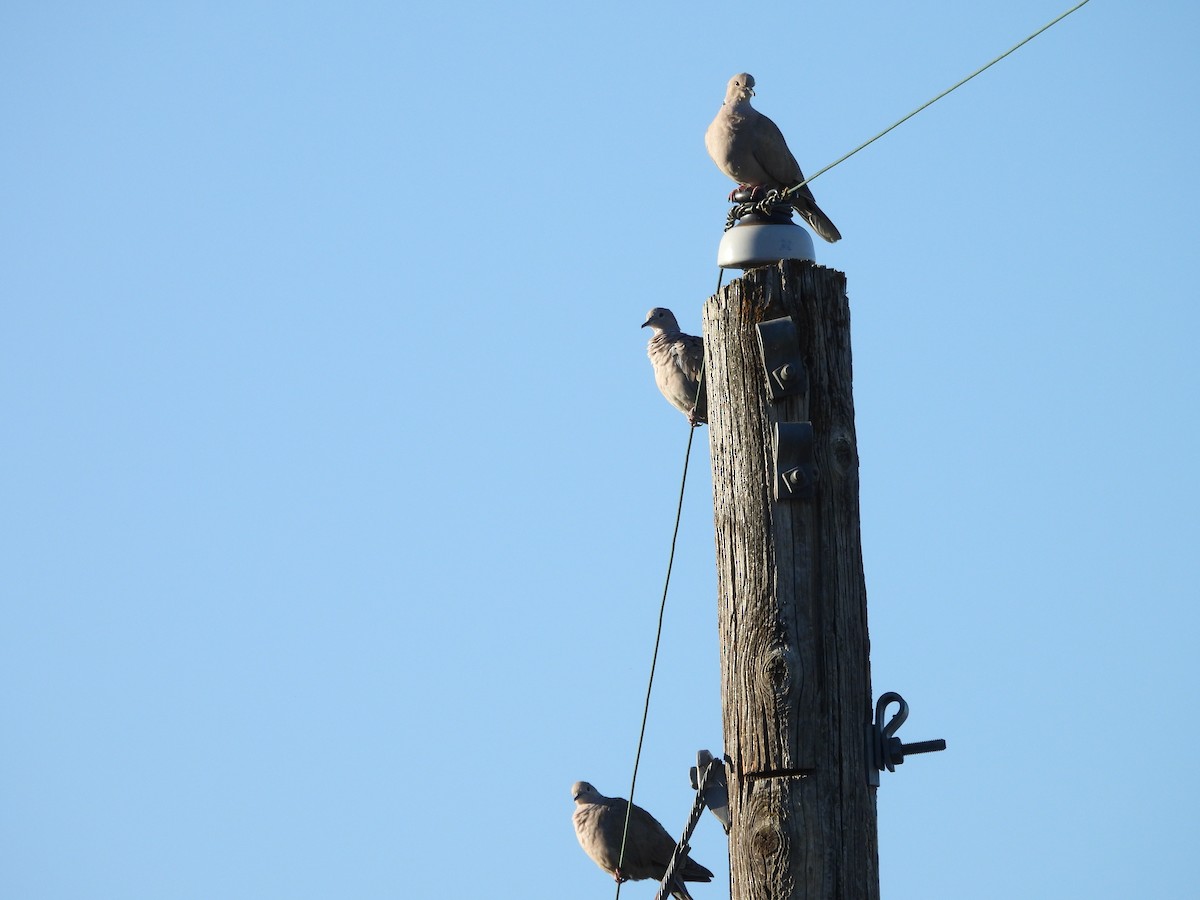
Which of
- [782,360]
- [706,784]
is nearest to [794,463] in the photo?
[782,360]

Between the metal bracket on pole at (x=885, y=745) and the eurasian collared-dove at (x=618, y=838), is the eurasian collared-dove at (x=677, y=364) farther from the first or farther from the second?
the metal bracket on pole at (x=885, y=745)

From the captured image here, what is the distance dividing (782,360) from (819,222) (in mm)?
4285

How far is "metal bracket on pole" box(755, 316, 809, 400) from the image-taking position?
4391 millimetres

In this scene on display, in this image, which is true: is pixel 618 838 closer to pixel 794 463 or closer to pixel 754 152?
pixel 754 152

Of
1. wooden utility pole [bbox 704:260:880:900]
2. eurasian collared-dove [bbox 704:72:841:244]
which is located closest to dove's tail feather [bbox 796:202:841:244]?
eurasian collared-dove [bbox 704:72:841:244]

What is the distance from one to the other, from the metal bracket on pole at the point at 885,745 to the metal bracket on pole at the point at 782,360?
2.69ft

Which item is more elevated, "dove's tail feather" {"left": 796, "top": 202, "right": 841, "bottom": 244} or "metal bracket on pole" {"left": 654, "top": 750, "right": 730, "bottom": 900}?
"dove's tail feather" {"left": 796, "top": 202, "right": 841, "bottom": 244}

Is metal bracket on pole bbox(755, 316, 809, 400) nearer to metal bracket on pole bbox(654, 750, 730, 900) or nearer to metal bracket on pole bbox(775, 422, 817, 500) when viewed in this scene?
metal bracket on pole bbox(775, 422, 817, 500)

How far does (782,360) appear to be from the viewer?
14.5ft

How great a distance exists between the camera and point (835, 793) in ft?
13.8

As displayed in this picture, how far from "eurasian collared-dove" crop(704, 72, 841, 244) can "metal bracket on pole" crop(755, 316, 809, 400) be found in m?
4.25

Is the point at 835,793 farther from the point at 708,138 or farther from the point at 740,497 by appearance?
the point at 708,138

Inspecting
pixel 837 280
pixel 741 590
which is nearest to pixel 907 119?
pixel 837 280

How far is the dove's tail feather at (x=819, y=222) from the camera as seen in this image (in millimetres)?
8484
